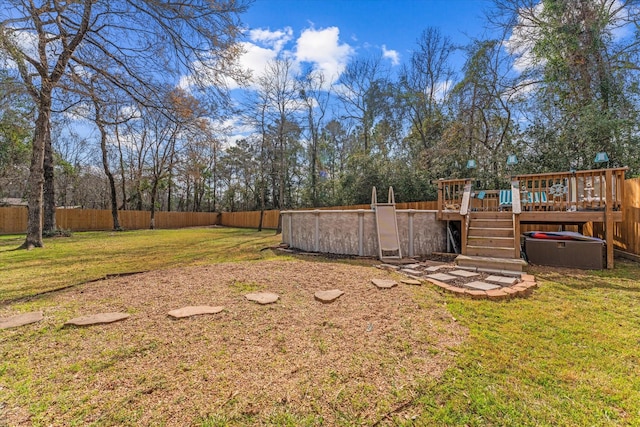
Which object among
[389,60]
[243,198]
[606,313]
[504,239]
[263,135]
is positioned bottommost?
[606,313]

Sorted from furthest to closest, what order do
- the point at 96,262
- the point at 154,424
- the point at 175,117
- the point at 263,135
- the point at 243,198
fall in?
the point at 243,198, the point at 263,135, the point at 96,262, the point at 175,117, the point at 154,424

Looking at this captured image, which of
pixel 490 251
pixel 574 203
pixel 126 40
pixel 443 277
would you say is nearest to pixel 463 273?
pixel 443 277

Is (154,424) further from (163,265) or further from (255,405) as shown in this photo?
(163,265)

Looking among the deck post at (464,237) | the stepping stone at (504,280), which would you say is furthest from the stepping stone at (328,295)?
the deck post at (464,237)

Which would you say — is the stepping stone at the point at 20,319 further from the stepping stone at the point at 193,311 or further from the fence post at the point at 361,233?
the fence post at the point at 361,233

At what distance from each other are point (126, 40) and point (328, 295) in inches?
216

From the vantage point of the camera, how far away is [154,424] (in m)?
1.35

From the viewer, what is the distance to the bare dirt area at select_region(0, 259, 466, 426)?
1.46 meters

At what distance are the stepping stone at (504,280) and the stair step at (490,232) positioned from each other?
1.72 m

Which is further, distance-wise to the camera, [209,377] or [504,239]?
[504,239]

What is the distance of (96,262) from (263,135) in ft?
35.2

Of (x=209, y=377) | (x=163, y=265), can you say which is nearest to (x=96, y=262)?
(x=163, y=265)

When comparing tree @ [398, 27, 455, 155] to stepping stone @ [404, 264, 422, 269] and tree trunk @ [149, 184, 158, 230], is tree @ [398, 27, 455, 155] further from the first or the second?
tree trunk @ [149, 184, 158, 230]

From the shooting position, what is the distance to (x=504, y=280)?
13.1 ft
